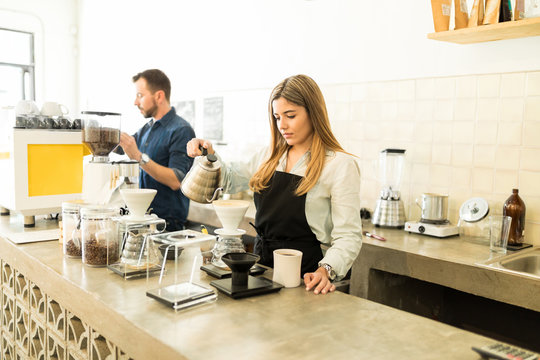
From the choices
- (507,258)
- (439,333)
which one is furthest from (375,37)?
(439,333)

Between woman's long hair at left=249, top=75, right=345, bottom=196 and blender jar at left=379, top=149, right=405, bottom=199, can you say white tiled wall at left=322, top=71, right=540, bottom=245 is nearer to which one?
blender jar at left=379, top=149, right=405, bottom=199

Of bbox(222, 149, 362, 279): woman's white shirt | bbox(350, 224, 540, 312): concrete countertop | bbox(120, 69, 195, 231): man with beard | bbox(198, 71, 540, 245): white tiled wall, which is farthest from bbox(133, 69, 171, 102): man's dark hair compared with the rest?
bbox(350, 224, 540, 312): concrete countertop

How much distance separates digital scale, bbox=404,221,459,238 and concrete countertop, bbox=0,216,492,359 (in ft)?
4.92

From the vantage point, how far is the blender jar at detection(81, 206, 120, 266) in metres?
2.03

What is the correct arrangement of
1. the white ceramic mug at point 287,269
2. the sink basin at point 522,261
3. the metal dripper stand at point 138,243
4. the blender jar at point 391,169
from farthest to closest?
1. the blender jar at point 391,169
2. the sink basin at point 522,261
3. the metal dripper stand at point 138,243
4. the white ceramic mug at point 287,269

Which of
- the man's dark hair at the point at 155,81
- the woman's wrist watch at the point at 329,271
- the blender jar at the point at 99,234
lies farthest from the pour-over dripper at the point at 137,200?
the man's dark hair at the point at 155,81

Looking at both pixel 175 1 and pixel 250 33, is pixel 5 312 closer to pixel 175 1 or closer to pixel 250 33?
pixel 250 33

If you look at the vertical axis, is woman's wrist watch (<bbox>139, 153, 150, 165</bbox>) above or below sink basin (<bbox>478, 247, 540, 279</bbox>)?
above

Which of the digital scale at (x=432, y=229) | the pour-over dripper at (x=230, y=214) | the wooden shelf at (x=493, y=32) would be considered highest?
the wooden shelf at (x=493, y=32)

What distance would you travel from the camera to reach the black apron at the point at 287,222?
2213 mm

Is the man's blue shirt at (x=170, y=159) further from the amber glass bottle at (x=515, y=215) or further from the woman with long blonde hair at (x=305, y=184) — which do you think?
the amber glass bottle at (x=515, y=215)

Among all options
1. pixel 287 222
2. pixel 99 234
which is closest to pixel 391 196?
pixel 287 222

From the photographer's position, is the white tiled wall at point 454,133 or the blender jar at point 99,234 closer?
the blender jar at point 99,234

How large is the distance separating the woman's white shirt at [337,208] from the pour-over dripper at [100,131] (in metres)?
0.84
